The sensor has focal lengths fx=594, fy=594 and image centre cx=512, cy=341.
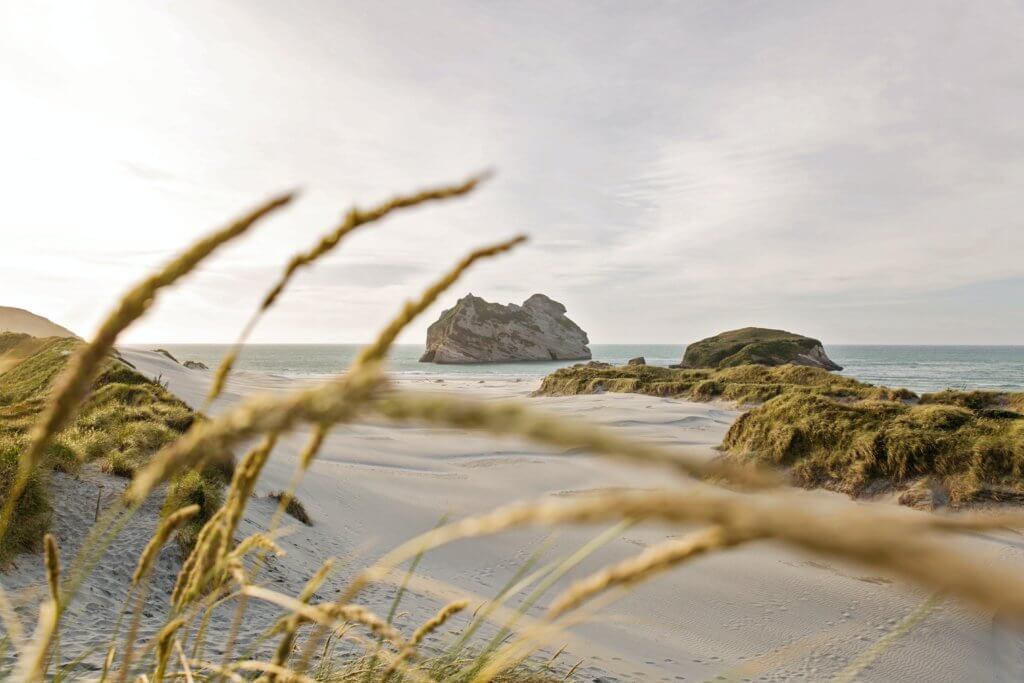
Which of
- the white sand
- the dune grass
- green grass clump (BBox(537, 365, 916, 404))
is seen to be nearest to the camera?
the dune grass

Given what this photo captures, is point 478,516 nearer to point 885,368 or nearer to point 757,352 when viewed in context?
point 757,352

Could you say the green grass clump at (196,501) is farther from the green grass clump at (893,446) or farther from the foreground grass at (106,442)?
the green grass clump at (893,446)

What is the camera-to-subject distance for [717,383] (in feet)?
74.7

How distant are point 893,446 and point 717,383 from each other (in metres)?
13.9

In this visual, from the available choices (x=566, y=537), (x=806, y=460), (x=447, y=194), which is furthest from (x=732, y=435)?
(x=447, y=194)

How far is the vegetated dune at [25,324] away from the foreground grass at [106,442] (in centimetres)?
1523

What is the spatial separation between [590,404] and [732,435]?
988cm

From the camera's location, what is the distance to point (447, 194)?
0.87 metres

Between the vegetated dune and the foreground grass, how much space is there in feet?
50.0

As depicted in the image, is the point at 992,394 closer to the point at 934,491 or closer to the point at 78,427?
the point at 934,491

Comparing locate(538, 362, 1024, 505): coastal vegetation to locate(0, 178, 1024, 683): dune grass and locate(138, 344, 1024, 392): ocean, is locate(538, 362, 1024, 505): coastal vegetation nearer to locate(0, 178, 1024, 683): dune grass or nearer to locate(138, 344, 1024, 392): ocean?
locate(138, 344, 1024, 392): ocean

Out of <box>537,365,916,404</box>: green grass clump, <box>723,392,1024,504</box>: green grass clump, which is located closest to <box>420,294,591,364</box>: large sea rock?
<box>537,365,916,404</box>: green grass clump

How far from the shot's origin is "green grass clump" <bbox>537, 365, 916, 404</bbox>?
1892 centimetres

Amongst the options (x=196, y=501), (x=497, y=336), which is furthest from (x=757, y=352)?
(x=497, y=336)
